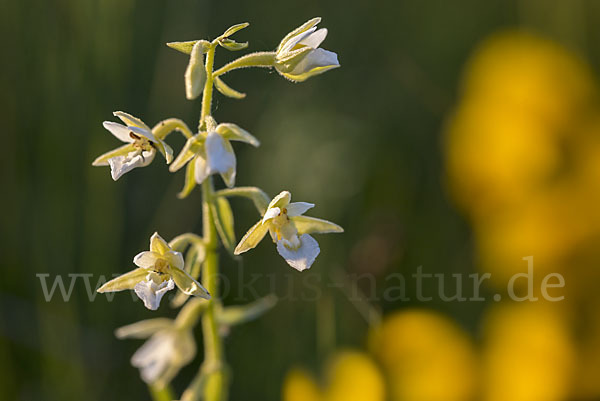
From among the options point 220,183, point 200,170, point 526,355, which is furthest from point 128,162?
point 526,355

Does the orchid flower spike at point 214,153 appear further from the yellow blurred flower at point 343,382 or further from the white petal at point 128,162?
the yellow blurred flower at point 343,382

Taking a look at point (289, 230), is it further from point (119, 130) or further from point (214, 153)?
point (119, 130)

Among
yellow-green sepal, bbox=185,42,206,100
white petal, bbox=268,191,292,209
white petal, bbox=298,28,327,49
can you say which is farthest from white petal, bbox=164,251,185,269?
white petal, bbox=298,28,327,49

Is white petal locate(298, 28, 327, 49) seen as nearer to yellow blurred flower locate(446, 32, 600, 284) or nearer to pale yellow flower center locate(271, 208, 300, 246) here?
pale yellow flower center locate(271, 208, 300, 246)

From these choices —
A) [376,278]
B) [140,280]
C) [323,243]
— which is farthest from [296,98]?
[140,280]

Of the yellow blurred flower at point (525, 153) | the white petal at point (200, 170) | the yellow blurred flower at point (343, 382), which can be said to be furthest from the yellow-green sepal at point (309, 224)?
the yellow blurred flower at point (525, 153)
